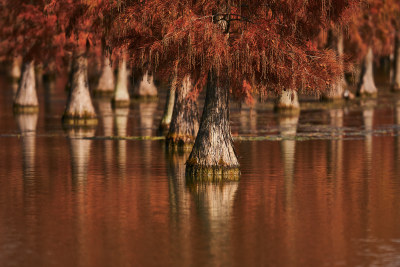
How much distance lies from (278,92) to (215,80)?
5.00 feet

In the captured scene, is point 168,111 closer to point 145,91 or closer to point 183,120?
point 183,120

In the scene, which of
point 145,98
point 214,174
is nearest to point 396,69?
point 145,98

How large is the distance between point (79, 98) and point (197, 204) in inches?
966

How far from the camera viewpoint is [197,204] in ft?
64.3

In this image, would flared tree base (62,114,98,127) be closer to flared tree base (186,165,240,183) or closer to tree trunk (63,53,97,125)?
tree trunk (63,53,97,125)

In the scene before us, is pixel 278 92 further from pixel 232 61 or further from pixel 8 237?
pixel 8 237

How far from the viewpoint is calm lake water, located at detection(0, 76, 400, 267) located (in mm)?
14578

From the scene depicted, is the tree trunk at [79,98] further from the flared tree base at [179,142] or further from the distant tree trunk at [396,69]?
the distant tree trunk at [396,69]

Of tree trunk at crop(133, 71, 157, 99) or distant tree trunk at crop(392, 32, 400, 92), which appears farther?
distant tree trunk at crop(392, 32, 400, 92)

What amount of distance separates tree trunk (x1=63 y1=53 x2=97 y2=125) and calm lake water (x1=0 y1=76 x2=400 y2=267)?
6108 millimetres

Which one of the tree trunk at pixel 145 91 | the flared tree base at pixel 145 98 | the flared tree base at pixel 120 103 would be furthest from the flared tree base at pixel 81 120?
the tree trunk at pixel 145 91

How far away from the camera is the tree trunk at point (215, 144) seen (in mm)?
23359

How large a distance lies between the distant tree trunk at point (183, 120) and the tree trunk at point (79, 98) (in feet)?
38.3

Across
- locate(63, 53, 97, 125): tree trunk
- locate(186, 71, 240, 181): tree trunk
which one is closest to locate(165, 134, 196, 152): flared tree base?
locate(186, 71, 240, 181): tree trunk
